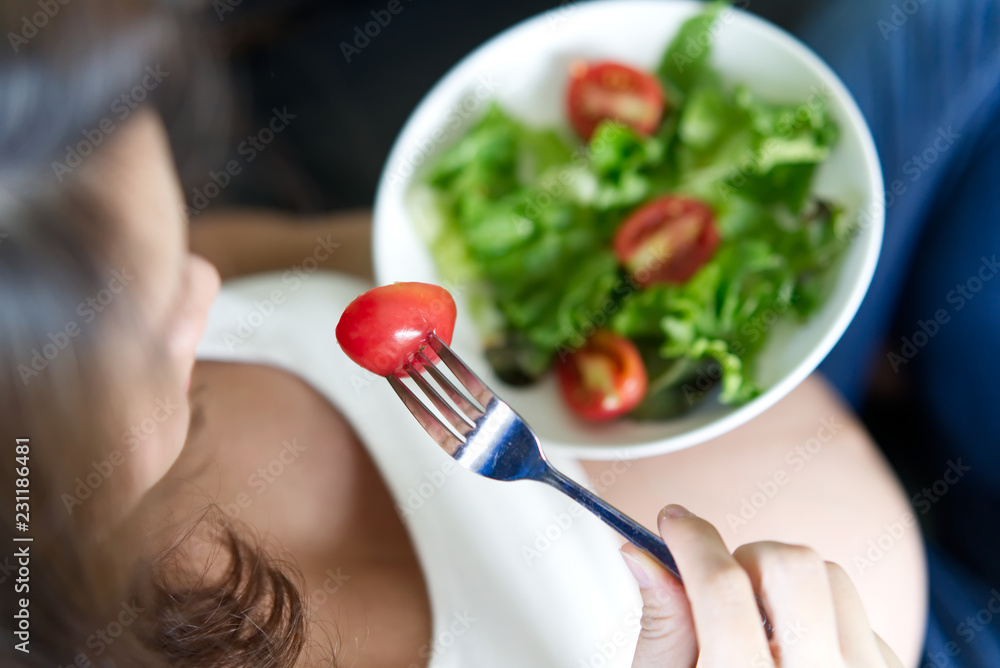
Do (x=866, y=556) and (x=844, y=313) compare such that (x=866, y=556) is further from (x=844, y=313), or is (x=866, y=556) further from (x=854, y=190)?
(x=854, y=190)

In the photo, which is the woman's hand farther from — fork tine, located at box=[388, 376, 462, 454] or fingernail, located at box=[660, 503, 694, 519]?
fork tine, located at box=[388, 376, 462, 454]

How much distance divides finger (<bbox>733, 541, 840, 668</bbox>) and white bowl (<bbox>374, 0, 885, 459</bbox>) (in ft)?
0.81

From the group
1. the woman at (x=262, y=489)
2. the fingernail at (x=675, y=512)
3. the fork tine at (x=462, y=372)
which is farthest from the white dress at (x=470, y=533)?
the fork tine at (x=462, y=372)

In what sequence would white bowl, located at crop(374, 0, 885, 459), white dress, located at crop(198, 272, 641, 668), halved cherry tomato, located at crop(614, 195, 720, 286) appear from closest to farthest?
1. white dress, located at crop(198, 272, 641, 668)
2. white bowl, located at crop(374, 0, 885, 459)
3. halved cherry tomato, located at crop(614, 195, 720, 286)

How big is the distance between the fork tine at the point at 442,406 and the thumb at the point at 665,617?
0.37ft

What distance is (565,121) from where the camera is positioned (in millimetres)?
786

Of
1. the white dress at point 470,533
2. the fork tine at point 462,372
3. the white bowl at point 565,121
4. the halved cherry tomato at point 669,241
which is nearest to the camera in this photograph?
the fork tine at point 462,372

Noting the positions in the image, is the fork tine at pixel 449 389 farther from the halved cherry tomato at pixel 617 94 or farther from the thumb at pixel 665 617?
the halved cherry tomato at pixel 617 94

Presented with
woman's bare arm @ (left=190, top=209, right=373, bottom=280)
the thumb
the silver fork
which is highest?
the silver fork

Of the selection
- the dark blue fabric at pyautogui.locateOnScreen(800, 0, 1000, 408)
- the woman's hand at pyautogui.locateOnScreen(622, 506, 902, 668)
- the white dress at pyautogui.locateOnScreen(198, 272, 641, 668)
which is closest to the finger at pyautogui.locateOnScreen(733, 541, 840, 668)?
the woman's hand at pyautogui.locateOnScreen(622, 506, 902, 668)

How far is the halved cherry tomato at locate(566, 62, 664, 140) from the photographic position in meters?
0.72

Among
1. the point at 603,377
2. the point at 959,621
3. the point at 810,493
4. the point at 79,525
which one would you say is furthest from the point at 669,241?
the point at 79,525

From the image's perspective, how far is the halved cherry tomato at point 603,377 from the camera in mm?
A: 633

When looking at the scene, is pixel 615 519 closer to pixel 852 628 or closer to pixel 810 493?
pixel 852 628
